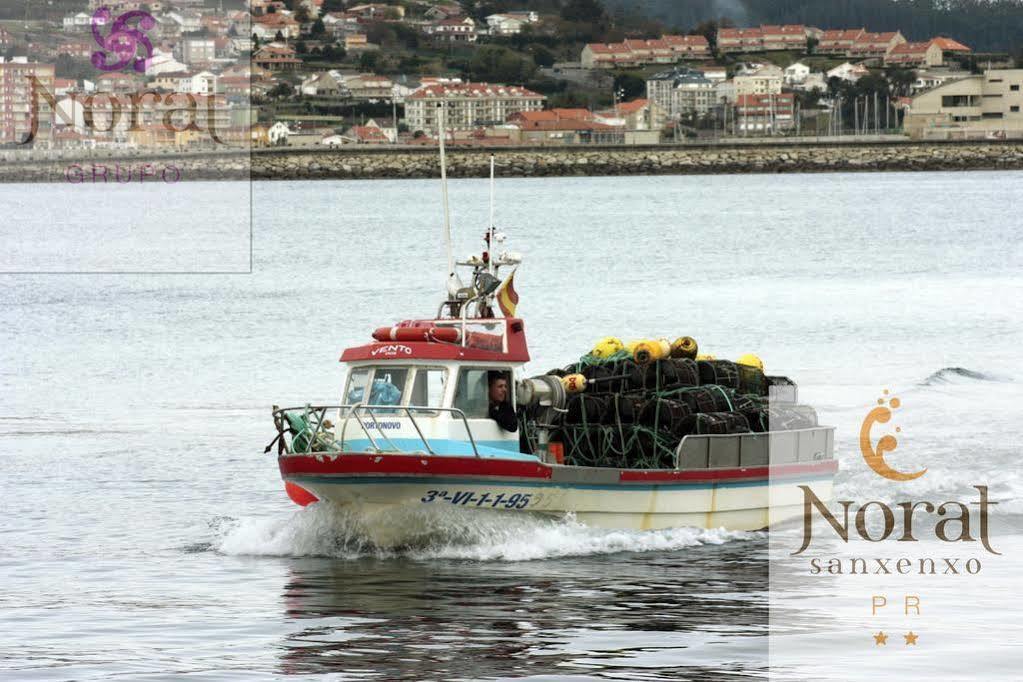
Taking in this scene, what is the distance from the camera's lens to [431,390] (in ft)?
70.0

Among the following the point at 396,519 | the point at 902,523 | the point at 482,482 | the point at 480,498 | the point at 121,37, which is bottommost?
the point at 902,523

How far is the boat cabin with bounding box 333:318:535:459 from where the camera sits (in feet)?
68.8

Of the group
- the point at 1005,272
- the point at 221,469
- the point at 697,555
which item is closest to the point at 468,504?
the point at 697,555

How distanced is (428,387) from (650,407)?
2.92 metres

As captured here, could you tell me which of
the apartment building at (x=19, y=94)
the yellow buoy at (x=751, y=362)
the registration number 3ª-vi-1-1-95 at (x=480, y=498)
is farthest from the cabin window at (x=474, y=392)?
the apartment building at (x=19, y=94)

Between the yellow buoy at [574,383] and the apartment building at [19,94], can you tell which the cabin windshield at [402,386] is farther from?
the apartment building at [19,94]

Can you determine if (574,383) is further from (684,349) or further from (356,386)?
(356,386)

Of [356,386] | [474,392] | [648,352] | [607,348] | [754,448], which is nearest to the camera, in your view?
[474,392]

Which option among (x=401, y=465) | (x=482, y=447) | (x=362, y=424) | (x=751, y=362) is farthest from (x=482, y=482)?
(x=751, y=362)

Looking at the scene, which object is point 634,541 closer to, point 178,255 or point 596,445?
point 596,445

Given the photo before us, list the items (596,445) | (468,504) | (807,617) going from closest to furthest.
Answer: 1. (807,617)
2. (468,504)
3. (596,445)

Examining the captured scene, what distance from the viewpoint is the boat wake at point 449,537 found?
2116 centimetres

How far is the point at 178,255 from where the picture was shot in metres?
91.9

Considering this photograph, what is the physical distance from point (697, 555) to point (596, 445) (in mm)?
1785
